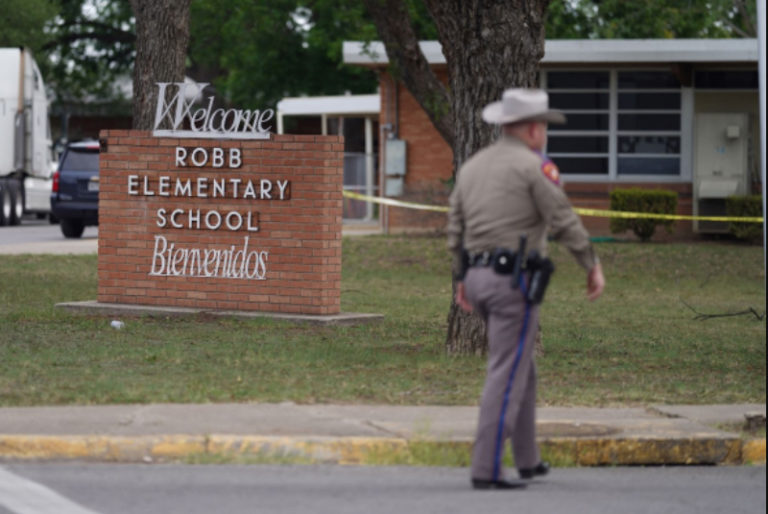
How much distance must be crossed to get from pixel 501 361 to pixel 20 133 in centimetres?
2759

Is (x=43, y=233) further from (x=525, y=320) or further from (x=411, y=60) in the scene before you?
(x=525, y=320)

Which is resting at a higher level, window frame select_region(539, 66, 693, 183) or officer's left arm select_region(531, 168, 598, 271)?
A: window frame select_region(539, 66, 693, 183)

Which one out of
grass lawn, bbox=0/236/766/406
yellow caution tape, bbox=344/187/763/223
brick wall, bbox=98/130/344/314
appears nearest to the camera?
grass lawn, bbox=0/236/766/406

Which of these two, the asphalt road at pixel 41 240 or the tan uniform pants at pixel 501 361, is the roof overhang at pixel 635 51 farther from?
the tan uniform pants at pixel 501 361

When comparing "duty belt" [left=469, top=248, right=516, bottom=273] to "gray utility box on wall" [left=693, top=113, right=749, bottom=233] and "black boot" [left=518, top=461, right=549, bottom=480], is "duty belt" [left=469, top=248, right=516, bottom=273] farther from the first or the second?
"gray utility box on wall" [left=693, top=113, right=749, bottom=233]

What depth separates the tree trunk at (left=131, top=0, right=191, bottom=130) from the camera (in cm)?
1666

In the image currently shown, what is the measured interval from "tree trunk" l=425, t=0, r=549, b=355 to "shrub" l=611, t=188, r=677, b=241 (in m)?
15.4

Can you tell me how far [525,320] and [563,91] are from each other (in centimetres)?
2181

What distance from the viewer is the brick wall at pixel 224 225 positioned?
45.2 feet

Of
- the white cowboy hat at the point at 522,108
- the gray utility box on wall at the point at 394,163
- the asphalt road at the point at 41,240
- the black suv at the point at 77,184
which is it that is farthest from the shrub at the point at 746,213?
the white cowboy hat at the point at 522,108

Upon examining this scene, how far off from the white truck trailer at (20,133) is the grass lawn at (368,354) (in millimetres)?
13925

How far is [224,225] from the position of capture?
14.2 meters

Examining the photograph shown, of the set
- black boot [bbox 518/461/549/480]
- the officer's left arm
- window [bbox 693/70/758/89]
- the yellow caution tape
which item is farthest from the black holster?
window [bbox 693/70/758/89]

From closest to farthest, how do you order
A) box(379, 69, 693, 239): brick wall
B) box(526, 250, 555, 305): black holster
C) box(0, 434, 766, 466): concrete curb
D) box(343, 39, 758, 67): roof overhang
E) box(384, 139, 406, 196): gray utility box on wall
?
box(526, 250, 555, 305): black holster, box(0, 434, 766, 466): concrete curb, box(343, 39, 758, 67): roof overhang, box(379, 69, 693, 239): brick wall, box(384, 139, 406, 196): gray utility box on wall
